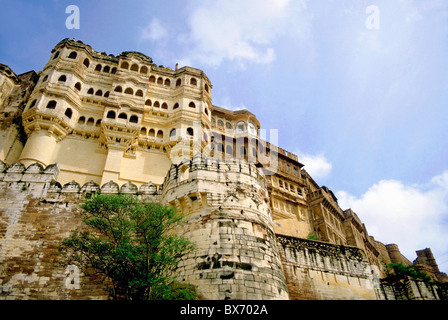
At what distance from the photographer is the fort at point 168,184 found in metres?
12.6

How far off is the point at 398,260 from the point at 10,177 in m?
54.9

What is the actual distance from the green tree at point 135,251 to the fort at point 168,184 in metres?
0.95

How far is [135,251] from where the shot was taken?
1103 centimetres

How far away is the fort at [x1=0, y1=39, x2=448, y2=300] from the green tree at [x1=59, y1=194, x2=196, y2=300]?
0.95 metres

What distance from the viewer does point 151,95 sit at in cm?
3083

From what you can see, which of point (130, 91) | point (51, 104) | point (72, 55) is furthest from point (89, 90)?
point (72, 55)

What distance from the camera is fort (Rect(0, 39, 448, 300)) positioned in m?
12.6

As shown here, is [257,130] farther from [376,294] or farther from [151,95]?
[376,294]

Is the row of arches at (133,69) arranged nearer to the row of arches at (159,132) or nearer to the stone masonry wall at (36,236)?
the row of arches at (159,132)

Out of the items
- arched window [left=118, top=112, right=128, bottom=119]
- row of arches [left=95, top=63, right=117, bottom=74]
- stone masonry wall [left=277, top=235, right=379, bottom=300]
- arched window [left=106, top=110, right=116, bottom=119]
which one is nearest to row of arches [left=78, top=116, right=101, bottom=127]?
arched window [left=106, top=110, right=116, bottom=119]

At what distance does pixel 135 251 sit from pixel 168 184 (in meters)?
4.54

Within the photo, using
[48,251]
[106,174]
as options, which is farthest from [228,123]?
[48,251]

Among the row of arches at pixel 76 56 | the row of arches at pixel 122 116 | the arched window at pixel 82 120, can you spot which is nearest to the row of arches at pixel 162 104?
the row of arches at pixel 122 116

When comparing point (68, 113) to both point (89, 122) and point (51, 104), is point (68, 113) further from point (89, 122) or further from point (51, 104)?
point (89, 122)
